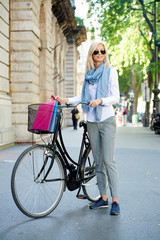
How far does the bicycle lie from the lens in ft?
13.1

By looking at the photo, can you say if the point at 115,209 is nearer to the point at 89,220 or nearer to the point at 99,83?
the point at 89,220

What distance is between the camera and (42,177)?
4.20 metres

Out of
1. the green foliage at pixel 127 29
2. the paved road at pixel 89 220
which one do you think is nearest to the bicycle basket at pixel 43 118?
the paved road at pixel 89 220

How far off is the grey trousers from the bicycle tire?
177mm

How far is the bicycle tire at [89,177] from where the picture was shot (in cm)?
465

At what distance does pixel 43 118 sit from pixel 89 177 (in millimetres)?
1188

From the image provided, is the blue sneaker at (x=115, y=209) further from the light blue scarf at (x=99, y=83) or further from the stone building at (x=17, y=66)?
the stone building at (x=17, y=66)

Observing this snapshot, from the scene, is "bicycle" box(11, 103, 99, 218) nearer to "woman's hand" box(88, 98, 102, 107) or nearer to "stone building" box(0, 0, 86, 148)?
"woman's hand" box(88, 98, 102, 107)

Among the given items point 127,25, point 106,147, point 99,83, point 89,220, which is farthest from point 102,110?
point 127,25

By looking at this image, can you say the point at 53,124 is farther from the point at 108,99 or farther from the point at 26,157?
the point at 108,99

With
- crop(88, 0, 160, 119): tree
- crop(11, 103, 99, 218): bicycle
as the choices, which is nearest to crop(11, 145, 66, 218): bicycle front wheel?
crop(11, 103, 99, 218): bicycle

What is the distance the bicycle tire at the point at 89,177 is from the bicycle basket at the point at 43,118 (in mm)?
852

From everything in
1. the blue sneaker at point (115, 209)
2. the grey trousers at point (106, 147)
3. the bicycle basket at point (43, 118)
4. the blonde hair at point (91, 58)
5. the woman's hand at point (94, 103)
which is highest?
the blonde hair at point (91, 58)

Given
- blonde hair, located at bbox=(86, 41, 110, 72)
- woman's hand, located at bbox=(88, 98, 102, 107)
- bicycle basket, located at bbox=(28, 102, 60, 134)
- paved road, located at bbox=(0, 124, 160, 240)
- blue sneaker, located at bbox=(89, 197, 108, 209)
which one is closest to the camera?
paved road, located at bbox=(0, 124, 160, 240)
